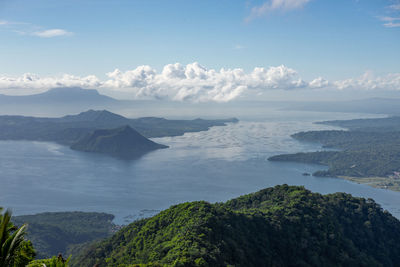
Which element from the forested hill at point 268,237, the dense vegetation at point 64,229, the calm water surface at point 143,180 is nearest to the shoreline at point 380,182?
the calm water surface at point 143,180

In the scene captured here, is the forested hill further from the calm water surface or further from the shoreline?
the shoreline

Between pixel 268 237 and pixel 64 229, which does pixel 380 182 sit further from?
pixel 64 229

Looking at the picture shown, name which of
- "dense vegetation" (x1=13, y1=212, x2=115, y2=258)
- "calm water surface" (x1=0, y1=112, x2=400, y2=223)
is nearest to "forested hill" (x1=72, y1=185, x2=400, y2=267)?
"dense vegetation" (x1=13, y1=212, x2=115, y2=258)

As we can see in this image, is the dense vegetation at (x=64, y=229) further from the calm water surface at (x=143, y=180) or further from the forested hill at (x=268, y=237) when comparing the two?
the forested hill at (x=268, y=237)

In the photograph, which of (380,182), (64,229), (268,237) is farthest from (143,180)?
(268,237)

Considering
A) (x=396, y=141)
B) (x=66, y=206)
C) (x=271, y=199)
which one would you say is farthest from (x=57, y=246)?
(x=396, y=141)
